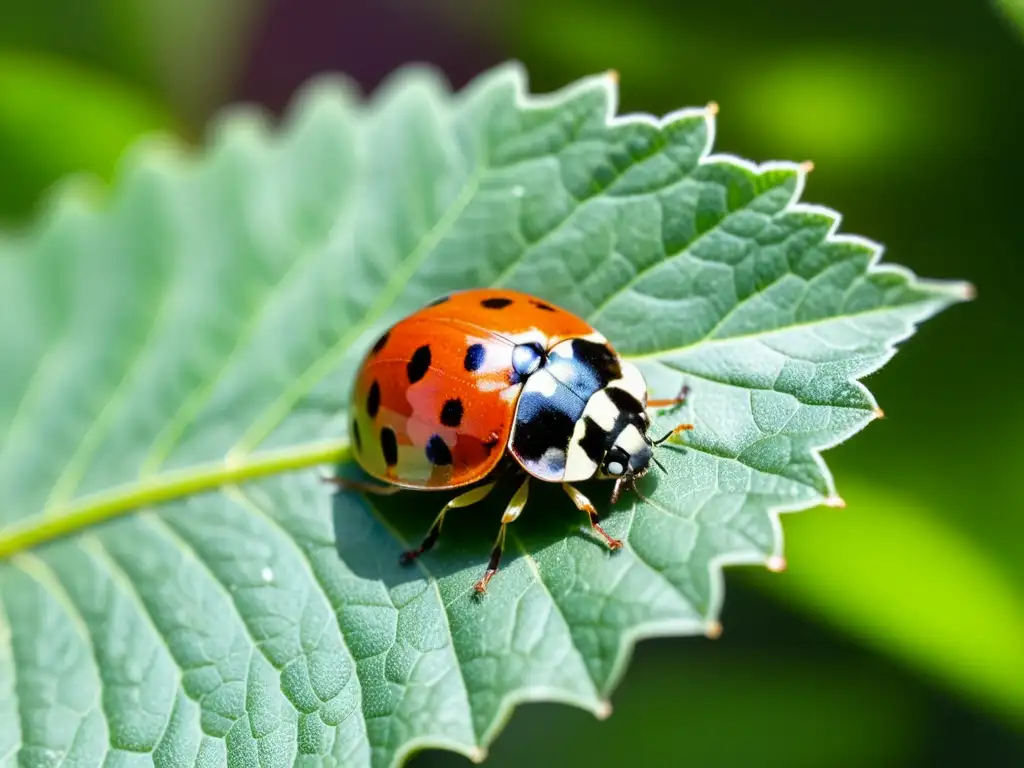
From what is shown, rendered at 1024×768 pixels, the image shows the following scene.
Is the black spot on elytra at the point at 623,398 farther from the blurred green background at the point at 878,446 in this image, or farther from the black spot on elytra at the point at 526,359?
the blurred green background at the point at 878,446

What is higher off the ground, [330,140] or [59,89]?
[330,140]

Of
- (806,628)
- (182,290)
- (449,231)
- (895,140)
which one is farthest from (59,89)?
(806,628)

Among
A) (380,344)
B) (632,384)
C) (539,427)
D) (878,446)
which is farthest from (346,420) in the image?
→ (878,446)

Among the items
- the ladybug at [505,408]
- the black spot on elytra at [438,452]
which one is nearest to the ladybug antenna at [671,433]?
the ladybug at [505,408]

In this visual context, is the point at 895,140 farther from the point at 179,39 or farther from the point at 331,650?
the point at 179,39

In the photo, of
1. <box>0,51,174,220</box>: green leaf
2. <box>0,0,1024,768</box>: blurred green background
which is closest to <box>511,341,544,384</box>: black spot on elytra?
<box>0,0,1024,768</box>: blurred green background

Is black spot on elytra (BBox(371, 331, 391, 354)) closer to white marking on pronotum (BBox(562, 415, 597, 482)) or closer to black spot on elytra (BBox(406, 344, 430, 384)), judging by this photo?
black spot on elytra (BBox(406, 344, 430, 384))
